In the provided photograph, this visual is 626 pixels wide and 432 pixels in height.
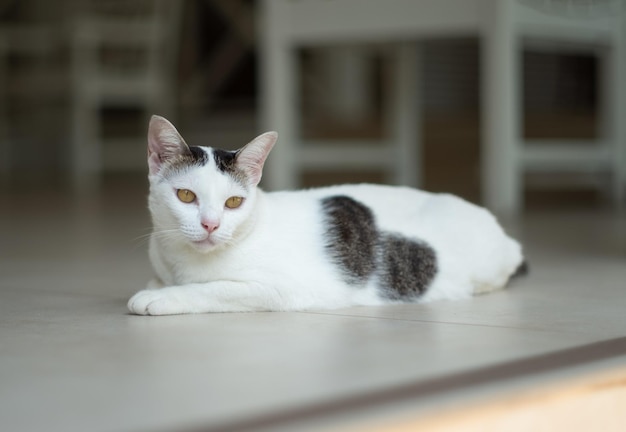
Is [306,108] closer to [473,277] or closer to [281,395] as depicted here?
[473,277]

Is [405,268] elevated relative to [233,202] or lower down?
lower down

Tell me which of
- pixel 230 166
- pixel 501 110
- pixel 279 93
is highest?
pixel 279 93

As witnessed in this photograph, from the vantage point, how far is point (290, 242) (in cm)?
161

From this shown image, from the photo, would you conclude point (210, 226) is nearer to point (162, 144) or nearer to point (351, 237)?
point (162, 144)

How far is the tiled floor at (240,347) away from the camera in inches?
37.5

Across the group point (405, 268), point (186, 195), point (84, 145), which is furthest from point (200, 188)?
point (84, 145)

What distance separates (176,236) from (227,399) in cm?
59

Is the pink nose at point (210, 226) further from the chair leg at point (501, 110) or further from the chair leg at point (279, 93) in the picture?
the chair leg at point (279, 93)

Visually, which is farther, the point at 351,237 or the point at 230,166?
the point at 351,237

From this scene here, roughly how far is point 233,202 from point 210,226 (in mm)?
74

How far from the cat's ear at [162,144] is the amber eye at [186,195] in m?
0.07

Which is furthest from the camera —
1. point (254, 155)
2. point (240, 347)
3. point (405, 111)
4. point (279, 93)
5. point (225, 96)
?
point (225, 96)

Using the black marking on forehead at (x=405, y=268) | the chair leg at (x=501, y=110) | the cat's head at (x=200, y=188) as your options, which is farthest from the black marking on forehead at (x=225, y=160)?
the chair leg at (x=501, y=110)

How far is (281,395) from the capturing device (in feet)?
3.25
